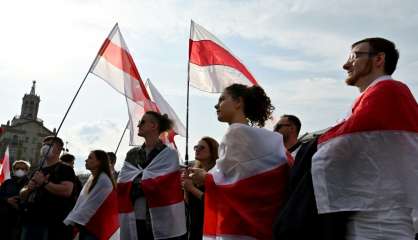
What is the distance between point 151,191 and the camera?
557cm

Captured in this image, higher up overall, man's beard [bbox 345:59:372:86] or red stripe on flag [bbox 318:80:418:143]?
man's beard [bbox 345:59:372:86]

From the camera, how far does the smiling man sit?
2.70 metres

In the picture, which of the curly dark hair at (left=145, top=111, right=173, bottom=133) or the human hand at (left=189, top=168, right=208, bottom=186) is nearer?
the human hand at (left=189, top=168, right=208, bottom=186)

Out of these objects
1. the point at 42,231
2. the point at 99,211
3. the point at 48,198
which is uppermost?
the point at 48,198

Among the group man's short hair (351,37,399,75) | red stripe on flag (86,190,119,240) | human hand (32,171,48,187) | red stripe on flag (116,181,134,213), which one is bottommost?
red stripe on flag (86,190,119,240)

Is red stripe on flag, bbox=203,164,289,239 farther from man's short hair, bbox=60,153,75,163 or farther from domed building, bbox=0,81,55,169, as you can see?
domed building, bbox=0,81,55,169

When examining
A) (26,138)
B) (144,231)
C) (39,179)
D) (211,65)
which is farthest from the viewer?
(26,138)

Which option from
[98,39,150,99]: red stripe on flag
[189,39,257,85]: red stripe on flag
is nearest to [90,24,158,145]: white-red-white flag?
[98,39,150,99]: red stripe on flag

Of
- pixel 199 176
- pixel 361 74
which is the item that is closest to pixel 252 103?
pixel 199 176

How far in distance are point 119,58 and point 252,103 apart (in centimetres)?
376

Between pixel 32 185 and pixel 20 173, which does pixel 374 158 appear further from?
pixel 20 173

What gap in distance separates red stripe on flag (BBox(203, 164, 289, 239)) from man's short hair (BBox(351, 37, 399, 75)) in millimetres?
1072

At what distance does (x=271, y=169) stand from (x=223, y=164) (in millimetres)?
368

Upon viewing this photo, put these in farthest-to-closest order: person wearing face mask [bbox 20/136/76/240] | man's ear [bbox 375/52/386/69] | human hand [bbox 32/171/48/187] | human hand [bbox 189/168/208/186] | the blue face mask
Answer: the blue face mask → person wearing face mask [bbox 20/136/76/240] → human hand [bbox 32/171/48/187] → human hand [bbox 189/168/208/186] → man's ear [bbox 375/52/386/69]
